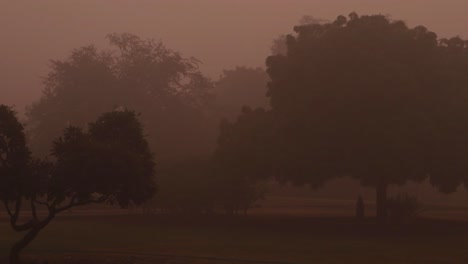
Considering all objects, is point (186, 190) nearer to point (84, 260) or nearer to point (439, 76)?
point (439, 76)

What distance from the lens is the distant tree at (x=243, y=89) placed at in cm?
9250

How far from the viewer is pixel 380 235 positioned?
36.7m

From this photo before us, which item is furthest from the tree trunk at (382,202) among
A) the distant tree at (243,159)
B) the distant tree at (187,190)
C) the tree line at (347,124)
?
the distant tree at (187,190)

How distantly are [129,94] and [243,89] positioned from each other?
60.0 ft

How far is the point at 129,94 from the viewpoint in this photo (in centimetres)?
8750

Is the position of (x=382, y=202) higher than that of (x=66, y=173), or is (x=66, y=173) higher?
(x=66, y=173)

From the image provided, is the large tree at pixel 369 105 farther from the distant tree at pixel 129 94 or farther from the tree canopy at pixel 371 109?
the distant tree at pixel 129 94

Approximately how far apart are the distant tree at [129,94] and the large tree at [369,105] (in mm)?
37346

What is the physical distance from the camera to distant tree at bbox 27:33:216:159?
276 feet

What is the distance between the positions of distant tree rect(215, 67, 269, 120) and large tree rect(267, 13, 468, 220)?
43.1m

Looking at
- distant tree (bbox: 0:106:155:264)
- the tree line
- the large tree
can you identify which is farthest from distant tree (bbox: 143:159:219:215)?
distant tree (bbox: 0:106:155:264)

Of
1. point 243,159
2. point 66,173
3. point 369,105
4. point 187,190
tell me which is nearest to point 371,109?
Result: point 369,105

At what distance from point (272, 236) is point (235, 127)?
14289mm

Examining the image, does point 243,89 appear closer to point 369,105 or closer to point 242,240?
point 369,105
